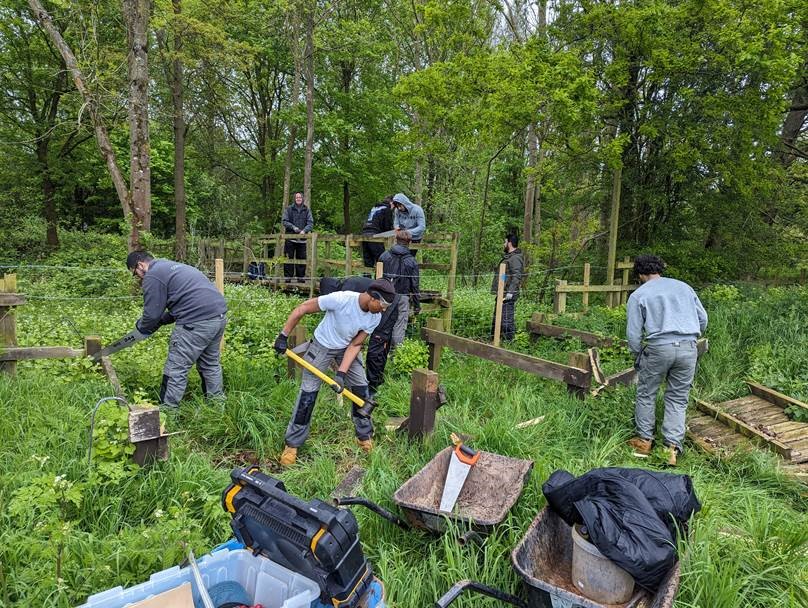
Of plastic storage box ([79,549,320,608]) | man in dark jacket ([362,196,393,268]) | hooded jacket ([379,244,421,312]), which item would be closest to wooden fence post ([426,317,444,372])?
hooded jacket ([379,244,421,312])

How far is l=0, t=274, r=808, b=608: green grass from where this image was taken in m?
2.44

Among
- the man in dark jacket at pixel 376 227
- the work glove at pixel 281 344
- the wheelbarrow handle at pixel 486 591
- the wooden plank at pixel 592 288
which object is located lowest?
the wheelbarrow handle at pixel 486 591

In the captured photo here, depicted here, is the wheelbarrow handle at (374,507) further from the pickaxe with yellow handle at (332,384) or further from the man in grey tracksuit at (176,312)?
the man in grey tracksuit at (176,312)

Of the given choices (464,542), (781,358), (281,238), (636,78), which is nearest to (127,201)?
(281,238)

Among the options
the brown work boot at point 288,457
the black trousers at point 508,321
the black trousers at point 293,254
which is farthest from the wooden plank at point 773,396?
the black trousers at point 293,254

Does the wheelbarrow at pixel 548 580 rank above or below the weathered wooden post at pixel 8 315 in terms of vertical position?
below

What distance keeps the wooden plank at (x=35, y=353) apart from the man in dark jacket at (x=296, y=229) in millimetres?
6086

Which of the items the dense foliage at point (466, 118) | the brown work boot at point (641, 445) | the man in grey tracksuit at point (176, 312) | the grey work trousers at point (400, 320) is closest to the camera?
the man in grey tracksuit at point (176, 312)

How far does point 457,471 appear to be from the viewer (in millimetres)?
3309

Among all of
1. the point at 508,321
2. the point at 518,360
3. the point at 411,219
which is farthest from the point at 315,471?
the point at 508,321

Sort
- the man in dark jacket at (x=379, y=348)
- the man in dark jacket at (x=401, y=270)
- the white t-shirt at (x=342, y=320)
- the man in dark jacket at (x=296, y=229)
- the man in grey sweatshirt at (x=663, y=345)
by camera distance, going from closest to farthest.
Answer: the white t-shirt at (x=342, y=320), the man in grey sweatshirt at (x=663, y=345), the man in dark jacket at (x=379, y=348), the man in dark jacket at (x=401, y=270), the man in dark jacket at (x=296, y=229)

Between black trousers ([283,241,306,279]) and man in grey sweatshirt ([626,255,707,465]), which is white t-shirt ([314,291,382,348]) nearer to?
man in grey sweatshirt ([626,255,707,465])

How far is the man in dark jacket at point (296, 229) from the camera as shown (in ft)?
35.2

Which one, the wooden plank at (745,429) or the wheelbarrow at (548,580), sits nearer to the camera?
the wheelbarrow at (548,580)
